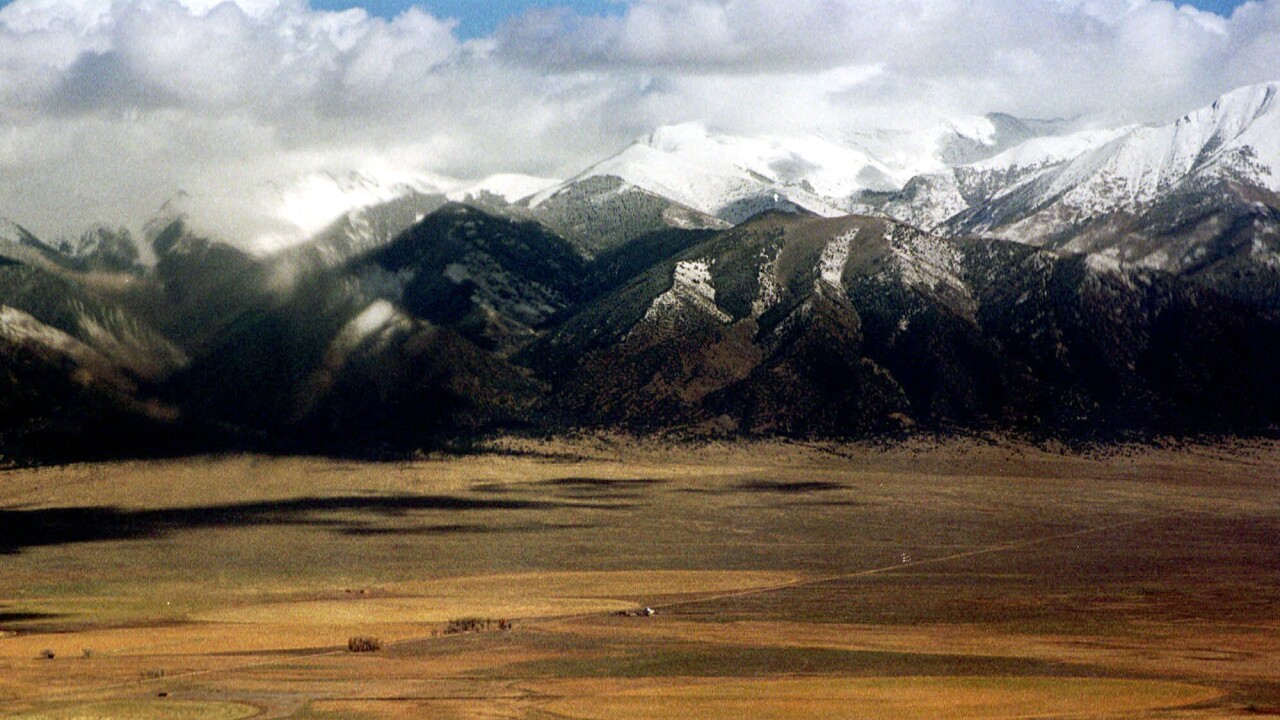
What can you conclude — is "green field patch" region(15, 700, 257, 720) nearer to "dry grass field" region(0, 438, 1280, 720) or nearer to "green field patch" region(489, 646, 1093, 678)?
"dry grass field" region(0, 438, 1280, 720)

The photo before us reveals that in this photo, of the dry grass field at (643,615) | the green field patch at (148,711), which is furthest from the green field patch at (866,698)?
the green field patch at (148,711)

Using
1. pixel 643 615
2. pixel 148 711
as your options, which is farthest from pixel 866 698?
pixel 643 615

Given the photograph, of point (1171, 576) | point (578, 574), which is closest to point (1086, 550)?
point (1171, 576)

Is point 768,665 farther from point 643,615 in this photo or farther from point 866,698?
point 643,615

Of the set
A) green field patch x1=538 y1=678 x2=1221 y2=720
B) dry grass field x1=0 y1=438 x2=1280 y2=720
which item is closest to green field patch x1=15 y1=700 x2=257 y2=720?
dry grass field x1=0 y1=438 x2=1280 y2=720

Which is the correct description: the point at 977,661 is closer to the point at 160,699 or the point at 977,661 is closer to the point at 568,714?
the point at 568,714

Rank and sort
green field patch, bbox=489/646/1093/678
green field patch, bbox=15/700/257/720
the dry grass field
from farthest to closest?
1. green field patch, bbox=489/646/1093/678
2. the dry grass field
3. green field patch, bbox=15/700/257/720

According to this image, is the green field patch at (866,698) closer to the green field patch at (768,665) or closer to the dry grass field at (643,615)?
the dry grass field at (643,615)

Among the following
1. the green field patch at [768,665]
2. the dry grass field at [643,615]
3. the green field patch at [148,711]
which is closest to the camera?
the green field patch at [148,711]
